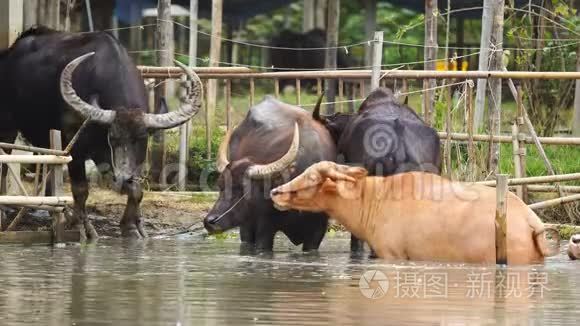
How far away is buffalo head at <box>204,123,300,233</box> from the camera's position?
13.6 metres

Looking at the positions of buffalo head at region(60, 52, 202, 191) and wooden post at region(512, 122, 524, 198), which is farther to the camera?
wooden post at region(512, 122, 524, 198)

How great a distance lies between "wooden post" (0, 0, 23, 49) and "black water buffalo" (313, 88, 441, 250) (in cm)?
399

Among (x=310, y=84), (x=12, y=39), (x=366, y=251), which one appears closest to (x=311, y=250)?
(x=366, y=251)

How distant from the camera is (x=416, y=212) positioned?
500 inches

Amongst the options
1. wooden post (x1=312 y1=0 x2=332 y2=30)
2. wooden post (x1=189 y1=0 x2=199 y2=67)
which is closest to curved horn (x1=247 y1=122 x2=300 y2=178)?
wooden post (x1=189 y1=0 x2=199 y2=67)

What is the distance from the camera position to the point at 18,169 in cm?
1582

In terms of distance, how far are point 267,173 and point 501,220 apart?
2.55 metres

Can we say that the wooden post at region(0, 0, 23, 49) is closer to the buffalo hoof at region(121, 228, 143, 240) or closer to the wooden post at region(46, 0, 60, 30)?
the wooden post at region(46, 0, 60, 30)

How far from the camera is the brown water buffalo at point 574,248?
12875 millimetres

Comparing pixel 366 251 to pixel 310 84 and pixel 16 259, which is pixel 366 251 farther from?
pixel 310 84

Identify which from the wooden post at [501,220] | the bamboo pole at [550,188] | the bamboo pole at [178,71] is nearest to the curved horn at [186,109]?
the bamboo pole at [178,71]

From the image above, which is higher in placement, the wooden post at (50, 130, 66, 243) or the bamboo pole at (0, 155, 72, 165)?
the bamboo pole at (0, 155, 72, 165)

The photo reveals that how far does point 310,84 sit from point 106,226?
12.8 meters

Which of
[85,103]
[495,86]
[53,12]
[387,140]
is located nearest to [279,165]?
[387,140]
